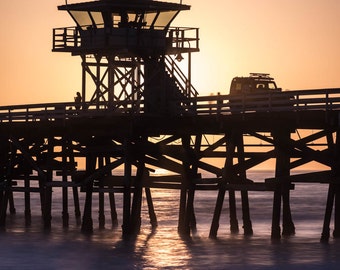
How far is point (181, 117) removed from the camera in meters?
52.5

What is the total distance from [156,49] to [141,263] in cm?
1344

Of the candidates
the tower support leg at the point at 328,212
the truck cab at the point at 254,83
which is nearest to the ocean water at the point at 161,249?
the tower support leg at the point at 328,212

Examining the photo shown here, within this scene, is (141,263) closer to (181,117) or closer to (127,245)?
(127,245)

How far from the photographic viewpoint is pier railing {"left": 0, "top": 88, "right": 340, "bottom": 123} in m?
47.5

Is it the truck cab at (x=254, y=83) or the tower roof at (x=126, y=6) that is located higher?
the tower roof at (x=126, y=6)

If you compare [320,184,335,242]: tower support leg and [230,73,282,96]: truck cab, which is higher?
[230,73,282,96]: truck cab

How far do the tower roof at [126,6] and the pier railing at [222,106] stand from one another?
3977 mm

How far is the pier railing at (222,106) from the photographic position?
4753 cm

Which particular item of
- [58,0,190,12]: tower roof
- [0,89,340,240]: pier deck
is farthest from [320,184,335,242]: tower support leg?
[58,0,190,12]: tower roof

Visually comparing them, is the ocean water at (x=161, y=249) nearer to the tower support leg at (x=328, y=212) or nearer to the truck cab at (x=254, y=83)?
the tower support leg at (x=328, y=212)

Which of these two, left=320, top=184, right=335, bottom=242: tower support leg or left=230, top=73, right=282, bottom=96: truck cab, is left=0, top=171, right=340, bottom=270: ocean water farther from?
left=230, top=73, right=282, bottom=96: truck cab

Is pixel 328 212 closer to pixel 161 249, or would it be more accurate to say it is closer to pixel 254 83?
pixel 161 249

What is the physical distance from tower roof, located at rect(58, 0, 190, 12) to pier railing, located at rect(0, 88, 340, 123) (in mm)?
3977

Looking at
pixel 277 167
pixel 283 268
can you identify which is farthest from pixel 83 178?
pixel 283 268
